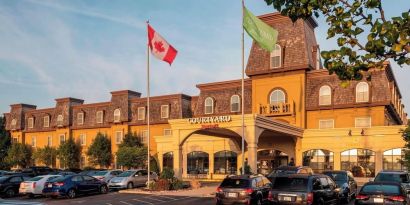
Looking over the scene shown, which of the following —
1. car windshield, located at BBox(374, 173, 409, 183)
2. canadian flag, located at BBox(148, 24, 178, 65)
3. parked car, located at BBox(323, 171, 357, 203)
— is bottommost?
parked car, located at BBox(323, 171, 357, 203)

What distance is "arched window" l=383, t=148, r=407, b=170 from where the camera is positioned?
38334mm

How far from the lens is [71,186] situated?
90.7 feet

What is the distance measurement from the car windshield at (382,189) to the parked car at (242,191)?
446cm

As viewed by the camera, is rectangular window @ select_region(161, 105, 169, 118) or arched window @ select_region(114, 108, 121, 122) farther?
arched window @ select_region(114, 108, 121, 122)

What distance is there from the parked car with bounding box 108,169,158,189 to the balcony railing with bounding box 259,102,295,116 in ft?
47.0

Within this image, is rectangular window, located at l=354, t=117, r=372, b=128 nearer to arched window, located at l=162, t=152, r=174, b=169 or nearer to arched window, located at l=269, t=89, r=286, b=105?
arched window, located at l=269, t=89, r=286, b=105

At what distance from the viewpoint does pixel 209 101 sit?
1991 inches

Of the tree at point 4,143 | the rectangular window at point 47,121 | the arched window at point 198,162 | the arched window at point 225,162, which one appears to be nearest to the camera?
the arched window at point 225,162

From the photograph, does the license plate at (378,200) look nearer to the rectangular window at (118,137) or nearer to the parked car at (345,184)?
the parked car at (345,184)

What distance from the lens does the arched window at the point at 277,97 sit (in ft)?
147

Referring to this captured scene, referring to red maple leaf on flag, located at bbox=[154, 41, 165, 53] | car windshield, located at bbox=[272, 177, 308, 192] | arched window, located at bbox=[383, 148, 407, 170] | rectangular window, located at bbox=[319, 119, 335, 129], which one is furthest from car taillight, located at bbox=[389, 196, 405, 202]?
rectangular window, located at bbox=[319, 119, 335, 129]

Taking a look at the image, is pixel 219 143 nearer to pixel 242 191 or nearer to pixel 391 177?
pixel 391 177

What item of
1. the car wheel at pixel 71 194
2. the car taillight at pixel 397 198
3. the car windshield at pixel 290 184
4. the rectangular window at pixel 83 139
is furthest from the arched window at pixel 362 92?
the rectangular window at pixel 83 139

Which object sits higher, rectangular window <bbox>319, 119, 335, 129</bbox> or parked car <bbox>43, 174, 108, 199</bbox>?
rectangular window <bbox>319, 119, 335, 129</bbox>
